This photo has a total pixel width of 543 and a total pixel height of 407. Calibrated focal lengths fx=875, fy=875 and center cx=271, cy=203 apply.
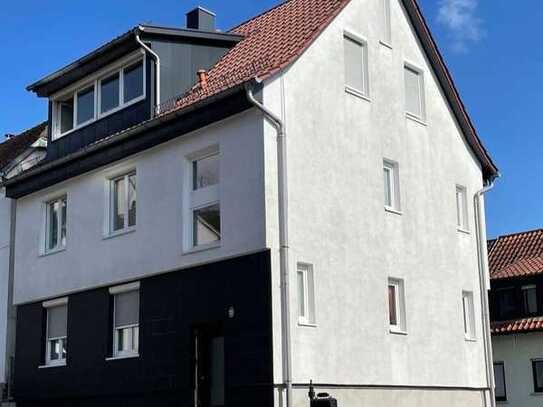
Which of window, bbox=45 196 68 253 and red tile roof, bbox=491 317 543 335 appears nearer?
window, bbox=45 196 68 253

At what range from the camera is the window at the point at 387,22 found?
846 inches

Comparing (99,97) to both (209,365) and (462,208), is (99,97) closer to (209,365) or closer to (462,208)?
(209,365)

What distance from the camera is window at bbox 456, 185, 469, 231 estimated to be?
74.7 feet

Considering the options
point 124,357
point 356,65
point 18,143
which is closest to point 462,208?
point 356,65

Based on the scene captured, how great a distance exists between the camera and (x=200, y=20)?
23.7 m

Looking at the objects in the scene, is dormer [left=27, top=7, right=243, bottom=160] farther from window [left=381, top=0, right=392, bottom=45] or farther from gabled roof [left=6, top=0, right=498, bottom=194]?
window [left=381, top=0, right=392, bottom=45]

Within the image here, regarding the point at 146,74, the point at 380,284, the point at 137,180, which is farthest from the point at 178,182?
the point at 380,284

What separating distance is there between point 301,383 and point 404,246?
4.95 m

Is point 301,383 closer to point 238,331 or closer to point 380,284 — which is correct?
point 238,331

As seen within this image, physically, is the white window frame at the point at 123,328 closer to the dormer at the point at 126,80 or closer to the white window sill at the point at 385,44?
the dormer at the point at 126,80

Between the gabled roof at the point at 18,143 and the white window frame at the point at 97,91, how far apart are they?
2405 mm

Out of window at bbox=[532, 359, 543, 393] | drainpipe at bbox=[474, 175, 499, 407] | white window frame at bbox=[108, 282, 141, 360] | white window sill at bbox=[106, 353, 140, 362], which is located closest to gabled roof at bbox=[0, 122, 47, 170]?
white window frame at bbox=[108, 282, 141, 360]

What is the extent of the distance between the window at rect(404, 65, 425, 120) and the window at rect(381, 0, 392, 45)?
40.4 inches

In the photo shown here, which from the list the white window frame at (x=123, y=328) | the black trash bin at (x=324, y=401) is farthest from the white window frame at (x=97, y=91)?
the black trash bin at (x=324, y=401)
